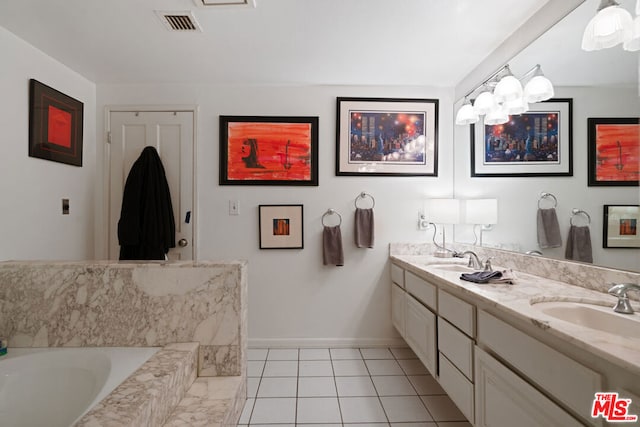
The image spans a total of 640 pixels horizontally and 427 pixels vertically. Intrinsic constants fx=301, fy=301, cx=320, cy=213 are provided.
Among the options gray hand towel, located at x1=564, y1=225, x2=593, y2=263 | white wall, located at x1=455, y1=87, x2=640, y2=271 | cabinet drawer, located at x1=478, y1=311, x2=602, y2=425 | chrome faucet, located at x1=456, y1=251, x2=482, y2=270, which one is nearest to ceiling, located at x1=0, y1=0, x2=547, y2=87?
white wall, located at x1=455, y1=87, x2=640, y2=271

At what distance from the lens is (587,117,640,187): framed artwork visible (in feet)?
4.03

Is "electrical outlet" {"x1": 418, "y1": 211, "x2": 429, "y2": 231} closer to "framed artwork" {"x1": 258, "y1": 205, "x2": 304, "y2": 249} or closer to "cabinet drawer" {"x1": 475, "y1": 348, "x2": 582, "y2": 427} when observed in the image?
"framed artwork" {"x1": 258, "y1": 205, "x2": 304, "y2": 249}

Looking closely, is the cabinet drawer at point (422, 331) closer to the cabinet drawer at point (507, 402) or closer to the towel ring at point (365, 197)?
the cabinet drawer at point (507, 402)

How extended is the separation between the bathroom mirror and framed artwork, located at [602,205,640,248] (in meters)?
0.02

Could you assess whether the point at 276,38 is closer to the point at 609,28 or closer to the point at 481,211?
the point at 609,28

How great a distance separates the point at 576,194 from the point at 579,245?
0.25 metres

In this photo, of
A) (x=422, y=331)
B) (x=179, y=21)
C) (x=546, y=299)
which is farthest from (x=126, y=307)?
(x=546, y=299)

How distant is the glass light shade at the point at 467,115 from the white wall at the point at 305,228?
0.45 meters

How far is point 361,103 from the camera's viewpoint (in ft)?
8.75

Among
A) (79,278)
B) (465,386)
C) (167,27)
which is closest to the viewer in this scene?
(465,386)

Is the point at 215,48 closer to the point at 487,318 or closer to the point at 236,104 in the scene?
the point at 236,104

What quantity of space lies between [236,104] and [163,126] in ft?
2.17

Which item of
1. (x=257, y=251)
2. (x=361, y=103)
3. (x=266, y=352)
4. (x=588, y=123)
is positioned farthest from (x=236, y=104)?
(x=588, y=123)

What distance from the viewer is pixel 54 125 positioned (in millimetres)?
2186
